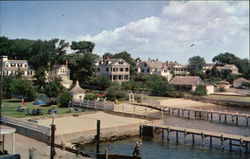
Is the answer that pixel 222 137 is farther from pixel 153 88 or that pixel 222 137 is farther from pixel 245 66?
pixel 245 66

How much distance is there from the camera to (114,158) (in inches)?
986

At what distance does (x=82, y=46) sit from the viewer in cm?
10269

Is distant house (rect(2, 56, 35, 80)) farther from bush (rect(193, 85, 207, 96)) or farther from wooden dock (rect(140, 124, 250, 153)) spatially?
wooden dock (rect(140, 124, 250, 153))

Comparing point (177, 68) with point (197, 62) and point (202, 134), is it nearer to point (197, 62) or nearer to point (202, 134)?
point (197, 62)

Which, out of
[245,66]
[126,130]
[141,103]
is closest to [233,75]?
[245,66]

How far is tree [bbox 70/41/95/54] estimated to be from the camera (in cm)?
10288

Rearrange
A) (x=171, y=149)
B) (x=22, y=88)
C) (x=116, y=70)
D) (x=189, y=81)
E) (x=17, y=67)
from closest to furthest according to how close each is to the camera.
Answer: (x=171, y=149)
(x=22, y=88)
(x=189, y=81)
(x=116, y=70)
(x=17, y=67)

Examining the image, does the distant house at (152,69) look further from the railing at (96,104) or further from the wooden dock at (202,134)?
the wooden dock at (202,134)

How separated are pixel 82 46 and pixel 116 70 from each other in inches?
679

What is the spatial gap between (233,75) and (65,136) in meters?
94.1

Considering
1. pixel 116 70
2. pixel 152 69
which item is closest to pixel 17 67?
pixel 116 70

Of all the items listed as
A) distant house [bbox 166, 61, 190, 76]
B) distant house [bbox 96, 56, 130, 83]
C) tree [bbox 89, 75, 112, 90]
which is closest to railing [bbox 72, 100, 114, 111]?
tree [bbox 89, 75, 112, 90]

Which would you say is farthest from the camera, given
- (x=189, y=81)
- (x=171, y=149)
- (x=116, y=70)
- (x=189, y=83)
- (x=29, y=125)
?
(x=116, y=70)

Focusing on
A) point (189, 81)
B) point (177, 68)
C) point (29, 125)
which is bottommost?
point (29, 125)
